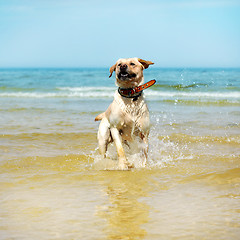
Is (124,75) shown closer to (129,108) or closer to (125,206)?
(129,108)

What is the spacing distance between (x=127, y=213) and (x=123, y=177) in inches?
52.7

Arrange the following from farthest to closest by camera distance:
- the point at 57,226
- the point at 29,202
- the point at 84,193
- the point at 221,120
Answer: the point at 221,120 → the point at 84,193 → the point at 29,202 → the point at 57,226

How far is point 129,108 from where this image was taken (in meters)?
5.25

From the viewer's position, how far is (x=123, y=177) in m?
4.62

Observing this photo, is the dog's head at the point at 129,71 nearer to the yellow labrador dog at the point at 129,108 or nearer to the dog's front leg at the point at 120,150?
the yellow labrador dog at the point at 129,108

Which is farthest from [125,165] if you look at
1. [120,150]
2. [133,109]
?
[133,109]

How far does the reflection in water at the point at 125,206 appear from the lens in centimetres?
290

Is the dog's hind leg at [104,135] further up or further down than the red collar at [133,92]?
further down

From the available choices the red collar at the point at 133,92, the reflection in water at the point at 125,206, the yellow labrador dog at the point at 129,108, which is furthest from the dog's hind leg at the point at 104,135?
the reflection in water at the point at 125,206

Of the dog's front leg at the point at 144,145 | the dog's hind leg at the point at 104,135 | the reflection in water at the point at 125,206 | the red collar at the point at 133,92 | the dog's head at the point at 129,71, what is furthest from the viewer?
the dog's hind leg at the point at 104,135

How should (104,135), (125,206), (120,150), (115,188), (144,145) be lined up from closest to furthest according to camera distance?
1. (125,206)
2. (115,188)
3. (120,150)
4. (144,145)
5. (104,135)

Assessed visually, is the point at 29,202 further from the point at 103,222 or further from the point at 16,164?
the point at 16,164

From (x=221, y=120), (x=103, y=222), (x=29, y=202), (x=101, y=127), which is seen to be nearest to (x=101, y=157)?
(x=101, y=127)

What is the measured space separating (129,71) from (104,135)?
104 centimetres
